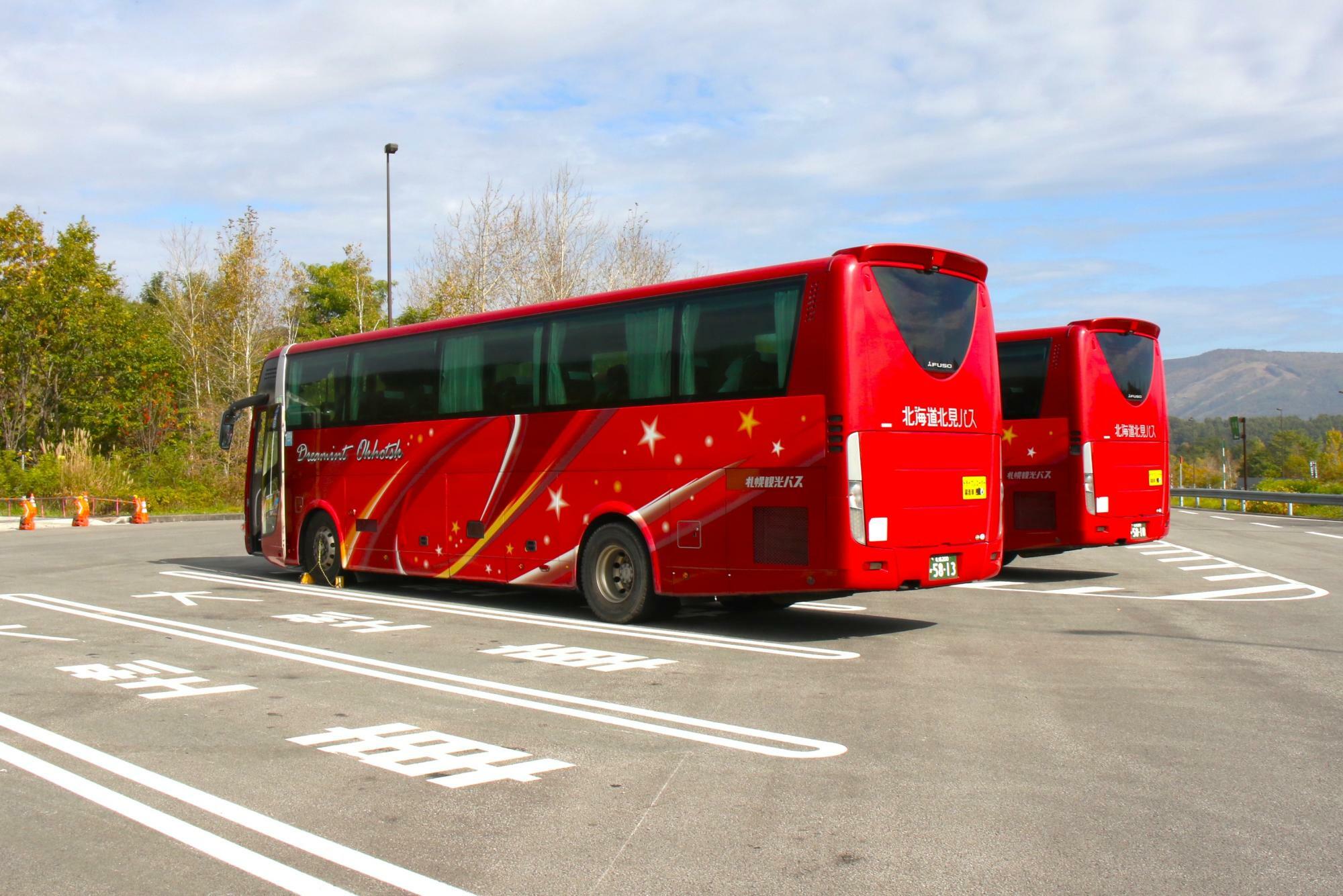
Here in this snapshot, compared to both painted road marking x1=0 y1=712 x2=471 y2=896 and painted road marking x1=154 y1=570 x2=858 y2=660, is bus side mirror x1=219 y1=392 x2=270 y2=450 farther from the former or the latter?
painted road marking x1=0 y1=712 x2=471 y2=896

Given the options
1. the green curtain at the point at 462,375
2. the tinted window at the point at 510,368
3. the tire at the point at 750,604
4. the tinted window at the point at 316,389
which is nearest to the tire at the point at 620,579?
the tire at the point at 750,604

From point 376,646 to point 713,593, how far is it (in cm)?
298

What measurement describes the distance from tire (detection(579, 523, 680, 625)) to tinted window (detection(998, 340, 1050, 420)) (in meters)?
6.36

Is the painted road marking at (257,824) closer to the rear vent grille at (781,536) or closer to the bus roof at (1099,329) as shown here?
the rear vent grille at (781,536)

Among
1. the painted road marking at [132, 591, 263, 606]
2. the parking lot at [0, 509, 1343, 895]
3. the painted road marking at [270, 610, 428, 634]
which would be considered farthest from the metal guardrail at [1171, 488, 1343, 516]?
the painted road marking at [132, 591, 263, 606]

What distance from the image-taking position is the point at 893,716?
24.5 feet

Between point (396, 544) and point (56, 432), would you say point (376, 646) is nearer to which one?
point (396, 544)

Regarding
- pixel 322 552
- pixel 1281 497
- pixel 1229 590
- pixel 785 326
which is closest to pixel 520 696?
pixel 785 326

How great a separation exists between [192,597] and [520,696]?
817 centimetres

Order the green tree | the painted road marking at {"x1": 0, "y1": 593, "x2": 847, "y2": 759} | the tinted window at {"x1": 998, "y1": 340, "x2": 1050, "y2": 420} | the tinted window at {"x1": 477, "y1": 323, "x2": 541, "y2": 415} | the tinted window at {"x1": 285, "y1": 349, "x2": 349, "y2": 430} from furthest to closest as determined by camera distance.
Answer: the green tree < the tinted window at {"x1": 998, "y1": 340, "x2": 1050, "y2": 420} < the tinted window at {"x1": 285, "y1": 349, "x2": 349, "y2": 430} < the tinted window at {"x1": 477, "y1": 323, "x2": 541, "y2": 415} < the painted road marking at {"x1": 0, "y1": 593, "x2": 847, "y2": 759}

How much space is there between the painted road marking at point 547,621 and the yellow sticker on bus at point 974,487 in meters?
2.10

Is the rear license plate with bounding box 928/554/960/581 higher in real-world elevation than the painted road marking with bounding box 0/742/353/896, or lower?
higher

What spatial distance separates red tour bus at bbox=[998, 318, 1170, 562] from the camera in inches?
640

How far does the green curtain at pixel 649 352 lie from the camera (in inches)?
474
